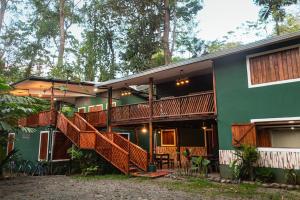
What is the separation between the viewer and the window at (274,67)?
398 inches

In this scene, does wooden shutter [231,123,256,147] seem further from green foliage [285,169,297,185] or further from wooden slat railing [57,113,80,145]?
wooden slat railing [57,113,80,145]

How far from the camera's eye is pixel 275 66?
1062 cm

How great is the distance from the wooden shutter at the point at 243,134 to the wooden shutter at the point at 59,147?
443 inches

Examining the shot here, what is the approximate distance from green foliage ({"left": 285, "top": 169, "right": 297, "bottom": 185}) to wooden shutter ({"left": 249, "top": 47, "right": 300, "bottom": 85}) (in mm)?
3646

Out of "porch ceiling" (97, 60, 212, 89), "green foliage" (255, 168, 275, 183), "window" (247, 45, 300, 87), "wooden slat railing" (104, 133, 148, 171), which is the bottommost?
"green foliage" (255, 168, 275, 183)

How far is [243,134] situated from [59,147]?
11.9 meters

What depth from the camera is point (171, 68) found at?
45.1ft

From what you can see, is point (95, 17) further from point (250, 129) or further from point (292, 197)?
point (292, 197)

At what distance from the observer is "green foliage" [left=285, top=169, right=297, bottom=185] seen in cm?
942

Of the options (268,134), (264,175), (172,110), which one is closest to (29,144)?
(172,110)

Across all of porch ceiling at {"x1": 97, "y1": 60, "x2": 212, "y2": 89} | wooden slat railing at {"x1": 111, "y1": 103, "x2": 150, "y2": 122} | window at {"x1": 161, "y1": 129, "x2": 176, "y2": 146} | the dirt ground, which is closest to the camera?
the dirt ground

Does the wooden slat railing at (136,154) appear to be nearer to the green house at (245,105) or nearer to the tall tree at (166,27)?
the green house at (245,105)

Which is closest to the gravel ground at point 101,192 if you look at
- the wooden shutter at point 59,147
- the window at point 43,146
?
the wooden shutter at point 59,147

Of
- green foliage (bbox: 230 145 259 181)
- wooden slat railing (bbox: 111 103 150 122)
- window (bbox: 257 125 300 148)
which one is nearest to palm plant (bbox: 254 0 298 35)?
wooden slat railing (bbox: 111 103 150 122)
